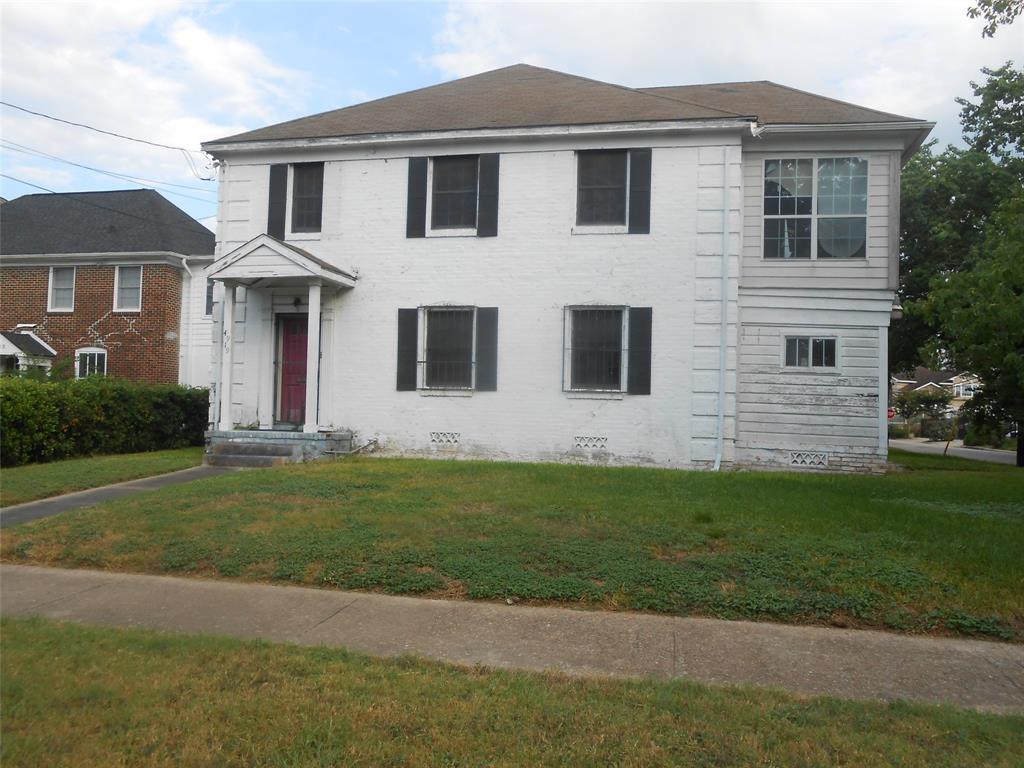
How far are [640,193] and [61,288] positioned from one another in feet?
59.2

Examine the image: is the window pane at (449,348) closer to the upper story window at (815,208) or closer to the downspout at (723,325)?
the downspout at (723,325)

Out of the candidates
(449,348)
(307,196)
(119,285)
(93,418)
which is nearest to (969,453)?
(449,348)

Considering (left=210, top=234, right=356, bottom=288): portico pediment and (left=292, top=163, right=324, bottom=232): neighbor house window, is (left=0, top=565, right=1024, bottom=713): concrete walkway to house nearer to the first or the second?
(left=210, top=234, right=356, bottom=288): portico pediment

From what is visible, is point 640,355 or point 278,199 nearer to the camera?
point 640,355

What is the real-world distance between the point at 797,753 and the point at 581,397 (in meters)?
10.0

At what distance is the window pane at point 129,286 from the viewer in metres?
22.5

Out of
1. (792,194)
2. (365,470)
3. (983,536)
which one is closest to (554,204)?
(792,194)

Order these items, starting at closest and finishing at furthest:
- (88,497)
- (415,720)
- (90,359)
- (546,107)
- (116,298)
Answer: (415,720) < (88,497) < (546,107) < (90,359) < (116,298)

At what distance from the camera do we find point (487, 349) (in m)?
13.9

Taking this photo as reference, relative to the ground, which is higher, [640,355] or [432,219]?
[432,219]

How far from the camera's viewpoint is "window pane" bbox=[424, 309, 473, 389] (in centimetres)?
1402

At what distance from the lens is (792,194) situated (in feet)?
45.7

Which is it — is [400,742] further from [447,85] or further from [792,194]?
[447,85]

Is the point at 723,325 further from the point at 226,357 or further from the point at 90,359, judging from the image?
the point at 90,359
